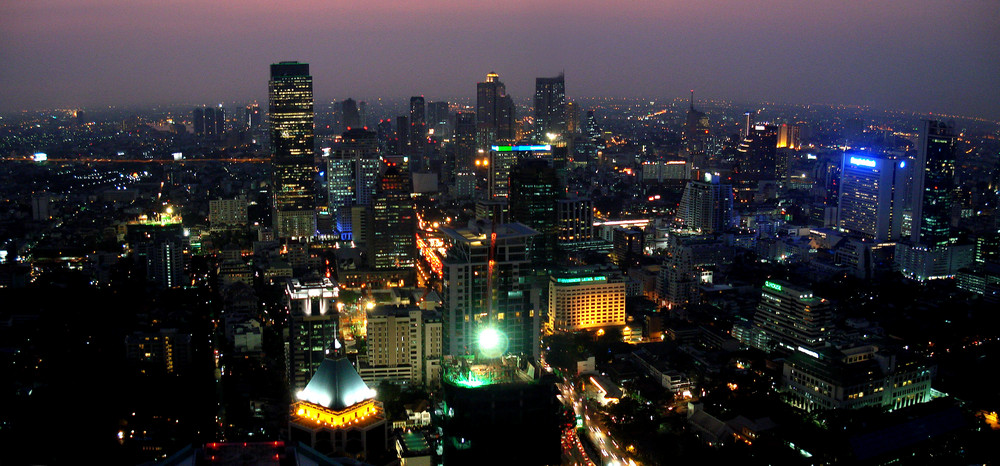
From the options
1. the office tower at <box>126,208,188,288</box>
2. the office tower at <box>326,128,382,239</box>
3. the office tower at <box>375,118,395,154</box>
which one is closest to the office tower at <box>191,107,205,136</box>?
the office tower at <box>375,118,395,154</box>

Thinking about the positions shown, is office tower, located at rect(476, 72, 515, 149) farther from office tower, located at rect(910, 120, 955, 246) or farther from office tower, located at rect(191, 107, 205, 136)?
office tower, located at rect(910, 120, 955, 246)

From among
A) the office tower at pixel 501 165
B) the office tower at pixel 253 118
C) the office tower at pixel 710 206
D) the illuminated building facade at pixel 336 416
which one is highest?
the office tower at pixel 253 118

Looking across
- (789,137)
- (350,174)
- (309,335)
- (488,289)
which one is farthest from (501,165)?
(789,137)

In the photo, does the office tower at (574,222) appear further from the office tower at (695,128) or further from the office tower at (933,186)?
the office tower at (695,128)

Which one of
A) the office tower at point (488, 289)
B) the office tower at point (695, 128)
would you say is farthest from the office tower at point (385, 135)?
the office tower at point (488, 289)

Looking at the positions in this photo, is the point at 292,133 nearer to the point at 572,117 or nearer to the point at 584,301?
the point at 584,301

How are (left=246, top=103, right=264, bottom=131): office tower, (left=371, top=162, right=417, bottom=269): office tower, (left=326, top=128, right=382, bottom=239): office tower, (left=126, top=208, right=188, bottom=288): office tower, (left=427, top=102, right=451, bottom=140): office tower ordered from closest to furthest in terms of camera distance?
(left=126, top=208, right=188, bottom=288): office tower
(left=371, top=162, right=417, bottom=269): office tower
(left=326, top=128, right=382, bottom=239): office tower
(left=427, top=102, right=451, bottom=140): office tower
(left=246, top=103, right=264, bottom=131): office tower

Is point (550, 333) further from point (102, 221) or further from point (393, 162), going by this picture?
point (102, 221)
